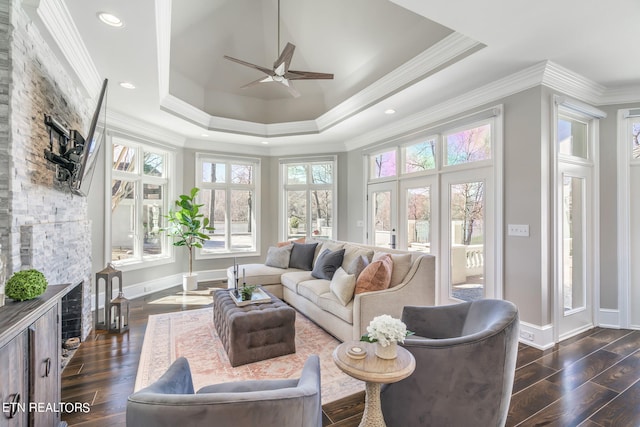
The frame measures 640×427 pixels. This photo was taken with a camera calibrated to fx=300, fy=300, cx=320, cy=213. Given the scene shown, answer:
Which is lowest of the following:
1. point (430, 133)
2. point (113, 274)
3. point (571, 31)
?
point (113, 274)

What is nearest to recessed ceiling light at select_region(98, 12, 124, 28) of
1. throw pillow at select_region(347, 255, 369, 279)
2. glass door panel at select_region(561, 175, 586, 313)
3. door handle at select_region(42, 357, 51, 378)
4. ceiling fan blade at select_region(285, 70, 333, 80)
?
ceiling fan blade at select_region(285, 70, 333, 80)

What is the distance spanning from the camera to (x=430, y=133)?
4484mm

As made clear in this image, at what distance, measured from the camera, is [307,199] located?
22.1ft

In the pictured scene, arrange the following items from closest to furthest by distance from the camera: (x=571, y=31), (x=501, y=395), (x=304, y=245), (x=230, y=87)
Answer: (x=501, y=395) → (x=571, y=31) → (x=304, y=245) → (x=230, y=87)

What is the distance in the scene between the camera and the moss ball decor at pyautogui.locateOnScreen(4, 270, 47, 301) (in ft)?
5.07

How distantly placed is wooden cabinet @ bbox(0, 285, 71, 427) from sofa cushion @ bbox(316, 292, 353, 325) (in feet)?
7.15

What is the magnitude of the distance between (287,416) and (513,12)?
10.3 feet

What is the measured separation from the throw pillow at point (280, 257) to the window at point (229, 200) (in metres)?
1.87

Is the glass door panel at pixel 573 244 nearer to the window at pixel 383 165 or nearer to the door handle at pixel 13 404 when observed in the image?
the window at pixel 383 165

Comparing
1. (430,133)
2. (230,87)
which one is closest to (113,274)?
(230,87)

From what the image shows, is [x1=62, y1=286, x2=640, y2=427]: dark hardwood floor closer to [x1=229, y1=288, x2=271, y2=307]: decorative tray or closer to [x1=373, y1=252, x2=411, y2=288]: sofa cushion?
[x1=229, y1=288, x2=271, y2=307]: decorative tray

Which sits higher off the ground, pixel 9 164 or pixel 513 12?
pixel 513 12

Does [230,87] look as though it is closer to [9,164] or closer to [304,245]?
[304,245]

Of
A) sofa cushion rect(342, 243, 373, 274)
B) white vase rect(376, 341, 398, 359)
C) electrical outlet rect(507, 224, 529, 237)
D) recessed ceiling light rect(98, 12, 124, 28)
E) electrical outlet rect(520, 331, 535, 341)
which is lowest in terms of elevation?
electrical outlet rect(520, 331, 535, 341)
